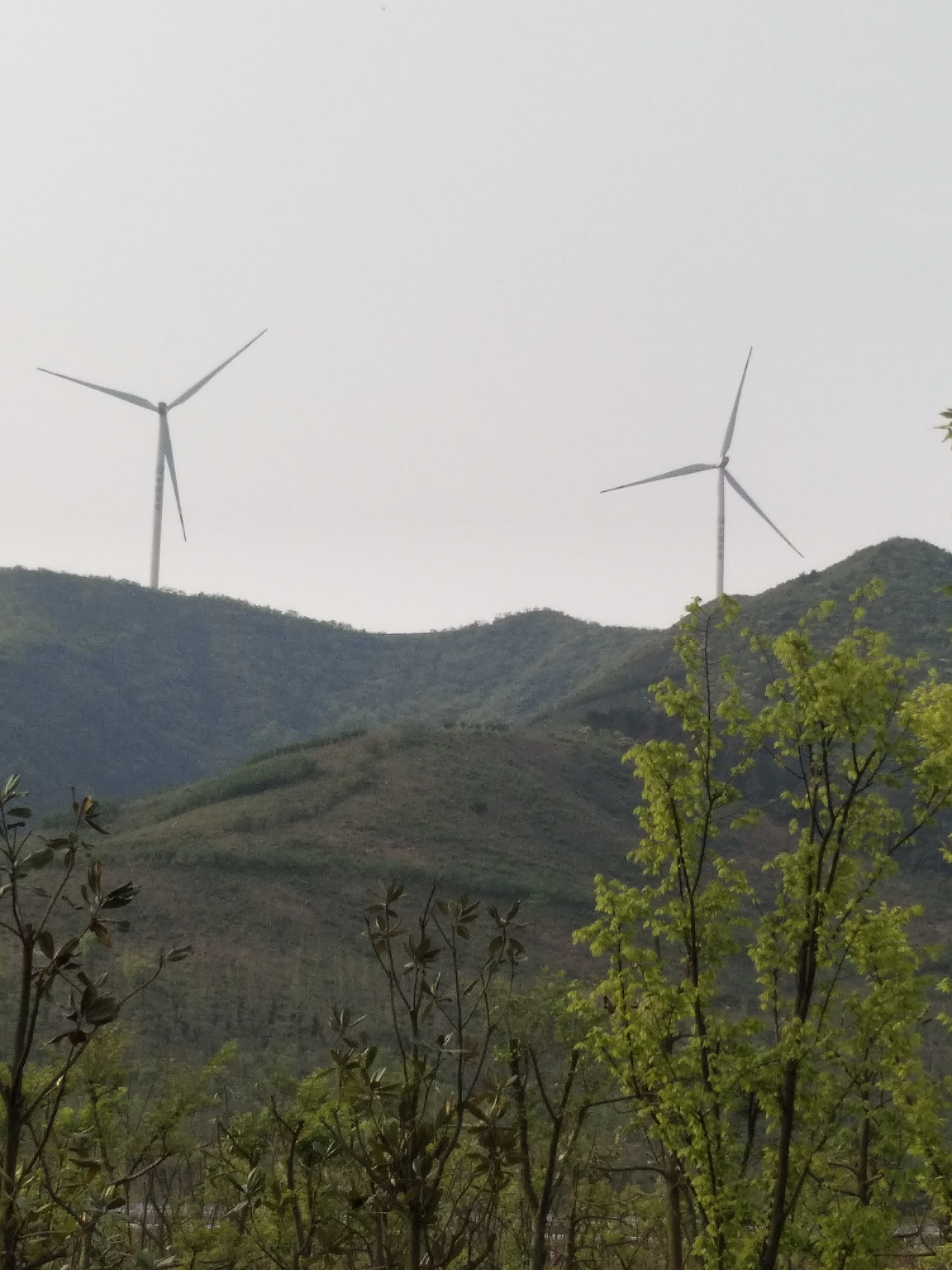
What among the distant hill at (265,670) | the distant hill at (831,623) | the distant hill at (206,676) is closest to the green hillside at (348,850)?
the distant hill at (831,623)

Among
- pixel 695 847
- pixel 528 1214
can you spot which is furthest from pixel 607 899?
pixel 528 1214

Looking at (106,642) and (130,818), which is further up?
(106,642)

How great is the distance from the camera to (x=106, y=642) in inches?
4621

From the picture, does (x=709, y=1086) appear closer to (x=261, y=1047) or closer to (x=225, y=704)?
(x=261, y=1047)

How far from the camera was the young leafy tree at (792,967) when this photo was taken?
30.2ft

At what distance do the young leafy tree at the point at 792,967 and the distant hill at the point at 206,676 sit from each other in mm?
86132

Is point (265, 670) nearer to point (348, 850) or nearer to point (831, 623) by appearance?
point (831, 623)

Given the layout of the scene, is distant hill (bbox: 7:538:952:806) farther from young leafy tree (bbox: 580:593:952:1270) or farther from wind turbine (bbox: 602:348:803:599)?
young leafy tree (bbox: 580:593:952:1270)

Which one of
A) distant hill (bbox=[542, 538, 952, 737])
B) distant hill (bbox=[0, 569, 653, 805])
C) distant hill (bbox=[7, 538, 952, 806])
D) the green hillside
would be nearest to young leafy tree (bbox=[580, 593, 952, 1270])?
the green hillside

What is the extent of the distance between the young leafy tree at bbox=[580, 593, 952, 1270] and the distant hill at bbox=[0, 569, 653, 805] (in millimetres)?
86132

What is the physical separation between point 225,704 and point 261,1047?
8809 cm

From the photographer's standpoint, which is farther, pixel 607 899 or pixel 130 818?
pixel 130 818

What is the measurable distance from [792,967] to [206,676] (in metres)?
116

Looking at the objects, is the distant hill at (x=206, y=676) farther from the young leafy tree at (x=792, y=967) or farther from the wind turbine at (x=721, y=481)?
the young leafy tree at (x=792, y=967)
